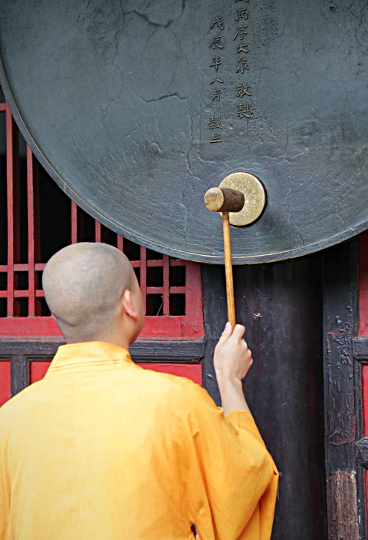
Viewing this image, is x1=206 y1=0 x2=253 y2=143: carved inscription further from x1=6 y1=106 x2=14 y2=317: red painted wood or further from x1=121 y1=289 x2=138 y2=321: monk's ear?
x1=6 y1=106 x2=14 y2=317: red painted wood

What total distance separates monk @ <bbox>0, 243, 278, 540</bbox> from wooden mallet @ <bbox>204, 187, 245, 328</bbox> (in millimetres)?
399

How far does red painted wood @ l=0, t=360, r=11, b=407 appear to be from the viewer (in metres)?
2.72

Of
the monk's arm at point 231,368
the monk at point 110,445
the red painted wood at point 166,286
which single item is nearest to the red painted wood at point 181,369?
the red painted wood at point 166,286

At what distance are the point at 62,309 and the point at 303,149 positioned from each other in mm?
920

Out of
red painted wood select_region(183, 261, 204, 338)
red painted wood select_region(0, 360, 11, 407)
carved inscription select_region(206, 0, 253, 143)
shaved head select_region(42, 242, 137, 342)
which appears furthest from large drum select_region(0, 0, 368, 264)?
red painted wood select_region(0, 360, 11, 407)

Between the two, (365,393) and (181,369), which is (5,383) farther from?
(365,393)

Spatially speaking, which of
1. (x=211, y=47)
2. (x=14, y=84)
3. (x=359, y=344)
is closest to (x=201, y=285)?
(x=359, y=344)

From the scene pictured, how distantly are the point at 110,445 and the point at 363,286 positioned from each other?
1196mm

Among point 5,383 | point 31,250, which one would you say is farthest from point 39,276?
point 5,383

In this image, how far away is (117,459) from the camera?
53.8 inches

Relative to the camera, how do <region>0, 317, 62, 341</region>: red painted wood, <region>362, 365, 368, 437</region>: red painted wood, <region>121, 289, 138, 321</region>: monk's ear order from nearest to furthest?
<region>121, 289, 138, 321</region>: monk's ear → <region>362, 365, 368, 437</region>: red painted wood → <region>0, 317, 62, 341</region>: red painted wood

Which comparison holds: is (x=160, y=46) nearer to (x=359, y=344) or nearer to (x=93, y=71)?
(x=93, y=71)

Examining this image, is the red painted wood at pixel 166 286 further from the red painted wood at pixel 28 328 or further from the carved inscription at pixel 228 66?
the carved inscription at pixel 228 66

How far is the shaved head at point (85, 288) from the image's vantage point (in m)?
1.47
